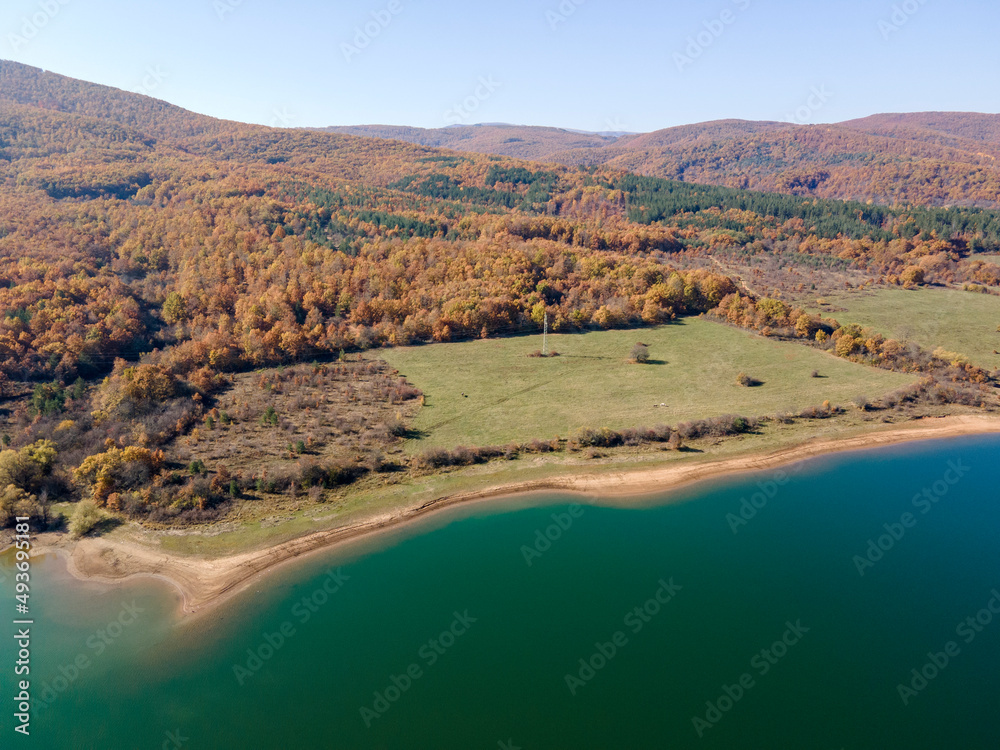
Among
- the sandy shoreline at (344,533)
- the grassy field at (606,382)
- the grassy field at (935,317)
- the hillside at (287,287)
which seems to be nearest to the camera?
the sandy shoreline at (344,533)

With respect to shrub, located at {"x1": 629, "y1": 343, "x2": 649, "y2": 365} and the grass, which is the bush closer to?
the grass

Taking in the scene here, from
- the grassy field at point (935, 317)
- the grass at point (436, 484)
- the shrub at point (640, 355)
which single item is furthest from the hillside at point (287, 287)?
the shrub at point (640, 355)

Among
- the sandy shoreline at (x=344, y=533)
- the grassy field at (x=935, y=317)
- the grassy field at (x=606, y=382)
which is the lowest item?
the sandy shoreline at (x=344, y=533)

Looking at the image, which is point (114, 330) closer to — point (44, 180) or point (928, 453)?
point (44, 180)

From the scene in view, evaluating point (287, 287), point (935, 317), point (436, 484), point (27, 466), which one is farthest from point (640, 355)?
point (27, 466)

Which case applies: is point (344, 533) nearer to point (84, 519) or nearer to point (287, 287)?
point (84, 519)

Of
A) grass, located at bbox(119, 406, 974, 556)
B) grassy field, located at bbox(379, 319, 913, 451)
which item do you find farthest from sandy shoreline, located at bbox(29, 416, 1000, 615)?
grassy field, located at bbox(379, 319, 913, 451)

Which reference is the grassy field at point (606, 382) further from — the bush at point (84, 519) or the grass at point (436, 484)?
the bush at point (84, 519)
